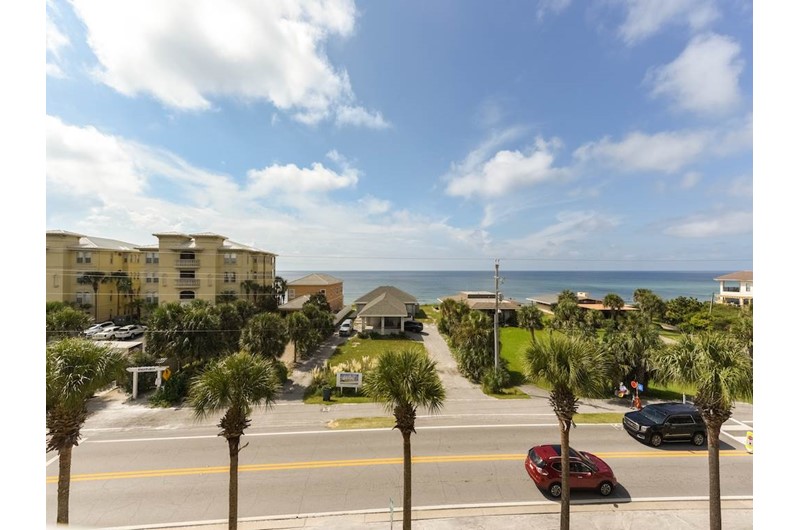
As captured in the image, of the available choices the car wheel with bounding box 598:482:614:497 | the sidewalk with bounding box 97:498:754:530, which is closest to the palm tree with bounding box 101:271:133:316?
A: the sidewalk with bounding box 97:498:754:530

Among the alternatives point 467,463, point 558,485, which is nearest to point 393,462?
point 467,463

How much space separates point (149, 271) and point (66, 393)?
37.8m

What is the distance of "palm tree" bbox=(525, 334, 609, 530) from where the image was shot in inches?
325

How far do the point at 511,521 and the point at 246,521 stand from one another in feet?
25.1

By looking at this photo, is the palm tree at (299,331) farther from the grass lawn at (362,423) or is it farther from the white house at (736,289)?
the white house at (736,289)

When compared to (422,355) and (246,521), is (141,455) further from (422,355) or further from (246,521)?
(422,355)

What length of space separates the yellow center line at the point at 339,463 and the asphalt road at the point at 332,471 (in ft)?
0.13

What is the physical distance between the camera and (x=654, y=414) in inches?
567

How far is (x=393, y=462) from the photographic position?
12.2 m

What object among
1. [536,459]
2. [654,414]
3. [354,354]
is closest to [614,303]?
[654,414]

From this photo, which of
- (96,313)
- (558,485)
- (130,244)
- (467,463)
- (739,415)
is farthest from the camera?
(130,244)

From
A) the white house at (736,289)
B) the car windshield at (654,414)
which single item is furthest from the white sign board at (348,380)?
the white house at (736,289)

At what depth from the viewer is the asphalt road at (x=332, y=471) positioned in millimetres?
9992

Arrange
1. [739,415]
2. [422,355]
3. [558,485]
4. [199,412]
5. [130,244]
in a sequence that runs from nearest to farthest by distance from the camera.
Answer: [199,412], [422,355], [558,485], [739,415], [130,244]
